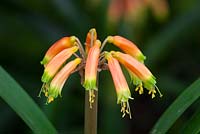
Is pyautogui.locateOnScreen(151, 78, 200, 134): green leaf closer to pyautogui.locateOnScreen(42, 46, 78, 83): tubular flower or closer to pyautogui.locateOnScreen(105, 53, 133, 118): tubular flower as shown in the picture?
pyautogui.locateOnScreen(105, 53, 133, 118): tubular flower

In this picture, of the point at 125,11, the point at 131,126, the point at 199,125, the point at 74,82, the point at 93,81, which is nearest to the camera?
the point at 93,81

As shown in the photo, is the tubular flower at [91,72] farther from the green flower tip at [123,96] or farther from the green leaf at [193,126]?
the green leaf at [193,126]

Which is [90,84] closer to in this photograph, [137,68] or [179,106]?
[137,68]

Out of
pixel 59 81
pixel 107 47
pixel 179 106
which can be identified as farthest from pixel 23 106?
pixel 107 47

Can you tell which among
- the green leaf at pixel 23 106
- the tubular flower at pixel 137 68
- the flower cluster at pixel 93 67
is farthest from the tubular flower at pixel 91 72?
the green leaf at pixel 23 106

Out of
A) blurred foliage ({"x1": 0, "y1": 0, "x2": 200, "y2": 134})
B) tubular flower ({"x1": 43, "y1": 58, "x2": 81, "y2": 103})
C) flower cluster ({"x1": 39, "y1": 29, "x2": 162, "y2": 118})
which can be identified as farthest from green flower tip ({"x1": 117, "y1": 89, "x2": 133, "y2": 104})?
blurred foliage ({"x1": 0, "y1": 0, "x2": 200, "y2": 134})

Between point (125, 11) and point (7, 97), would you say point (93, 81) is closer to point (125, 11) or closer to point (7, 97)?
point (7, 97)

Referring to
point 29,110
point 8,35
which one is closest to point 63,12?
point 8,35
